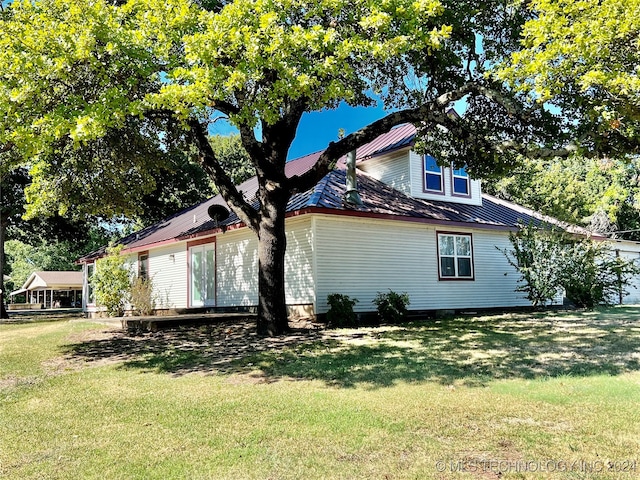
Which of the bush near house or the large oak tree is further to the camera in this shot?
the bush near house

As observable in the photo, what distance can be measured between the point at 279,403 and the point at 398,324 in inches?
292

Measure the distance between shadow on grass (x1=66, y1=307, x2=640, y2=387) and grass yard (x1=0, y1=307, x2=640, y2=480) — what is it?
5 centimetres

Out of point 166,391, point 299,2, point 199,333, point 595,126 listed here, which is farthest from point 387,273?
point 166,391

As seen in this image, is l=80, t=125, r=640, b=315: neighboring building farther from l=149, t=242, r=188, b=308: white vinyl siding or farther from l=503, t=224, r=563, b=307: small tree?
l=503, t=224, r=563, b=307: small tree

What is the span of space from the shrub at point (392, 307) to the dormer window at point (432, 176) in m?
4.52

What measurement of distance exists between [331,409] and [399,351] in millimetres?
3534

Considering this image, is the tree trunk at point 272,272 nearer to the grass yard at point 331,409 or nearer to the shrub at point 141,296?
the grass yard at point 331,409

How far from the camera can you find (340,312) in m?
11.8

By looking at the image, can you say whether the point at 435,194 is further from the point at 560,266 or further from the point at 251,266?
the point at 251,266

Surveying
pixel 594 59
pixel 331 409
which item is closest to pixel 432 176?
pixel 594 59

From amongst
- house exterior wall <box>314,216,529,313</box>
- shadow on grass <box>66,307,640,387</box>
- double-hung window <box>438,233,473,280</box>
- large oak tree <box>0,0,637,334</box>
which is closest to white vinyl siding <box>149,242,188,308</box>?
shadow on grass <box>66,307,640,387</box>

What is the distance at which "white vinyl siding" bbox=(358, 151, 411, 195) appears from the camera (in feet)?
51.6

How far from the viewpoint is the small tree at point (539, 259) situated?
14.4 m

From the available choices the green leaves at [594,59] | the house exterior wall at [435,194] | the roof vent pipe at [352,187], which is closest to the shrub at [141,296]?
the roof vent pipe at [352,187]
